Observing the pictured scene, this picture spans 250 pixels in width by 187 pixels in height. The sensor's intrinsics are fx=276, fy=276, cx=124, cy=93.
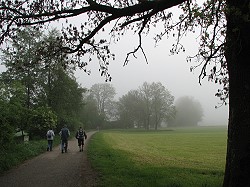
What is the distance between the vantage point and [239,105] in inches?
220

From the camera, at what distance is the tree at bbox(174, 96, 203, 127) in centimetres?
13346

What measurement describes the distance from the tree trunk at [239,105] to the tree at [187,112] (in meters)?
127

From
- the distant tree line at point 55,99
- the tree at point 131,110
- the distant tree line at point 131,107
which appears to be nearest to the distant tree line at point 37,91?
the distant tree line at point 55,99

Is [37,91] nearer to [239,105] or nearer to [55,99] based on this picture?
[55,99]

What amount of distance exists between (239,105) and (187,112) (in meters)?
135

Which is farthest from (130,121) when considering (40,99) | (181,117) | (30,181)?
(30,181)

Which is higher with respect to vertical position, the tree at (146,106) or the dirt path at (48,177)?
the tree at (146,106)

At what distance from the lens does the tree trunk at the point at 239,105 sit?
5.38 m

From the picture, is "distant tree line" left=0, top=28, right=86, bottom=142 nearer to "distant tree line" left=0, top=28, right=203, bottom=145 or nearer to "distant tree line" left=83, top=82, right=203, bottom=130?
"distant tree line" left=0, top=28, right=203, bottom=145

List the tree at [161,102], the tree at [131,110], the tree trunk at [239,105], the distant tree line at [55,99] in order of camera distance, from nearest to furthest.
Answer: the tree trunk at [239,105]
the distant tree line at [55,99]
the tree at [161,102]
the tree at [131,110]

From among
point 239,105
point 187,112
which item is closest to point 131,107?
point 187,112

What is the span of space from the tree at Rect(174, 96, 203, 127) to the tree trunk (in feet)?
417

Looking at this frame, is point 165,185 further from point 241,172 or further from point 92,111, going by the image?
point 92,111

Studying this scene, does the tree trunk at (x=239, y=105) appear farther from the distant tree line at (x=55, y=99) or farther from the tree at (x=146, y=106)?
the tree at (x=146, y=106)
